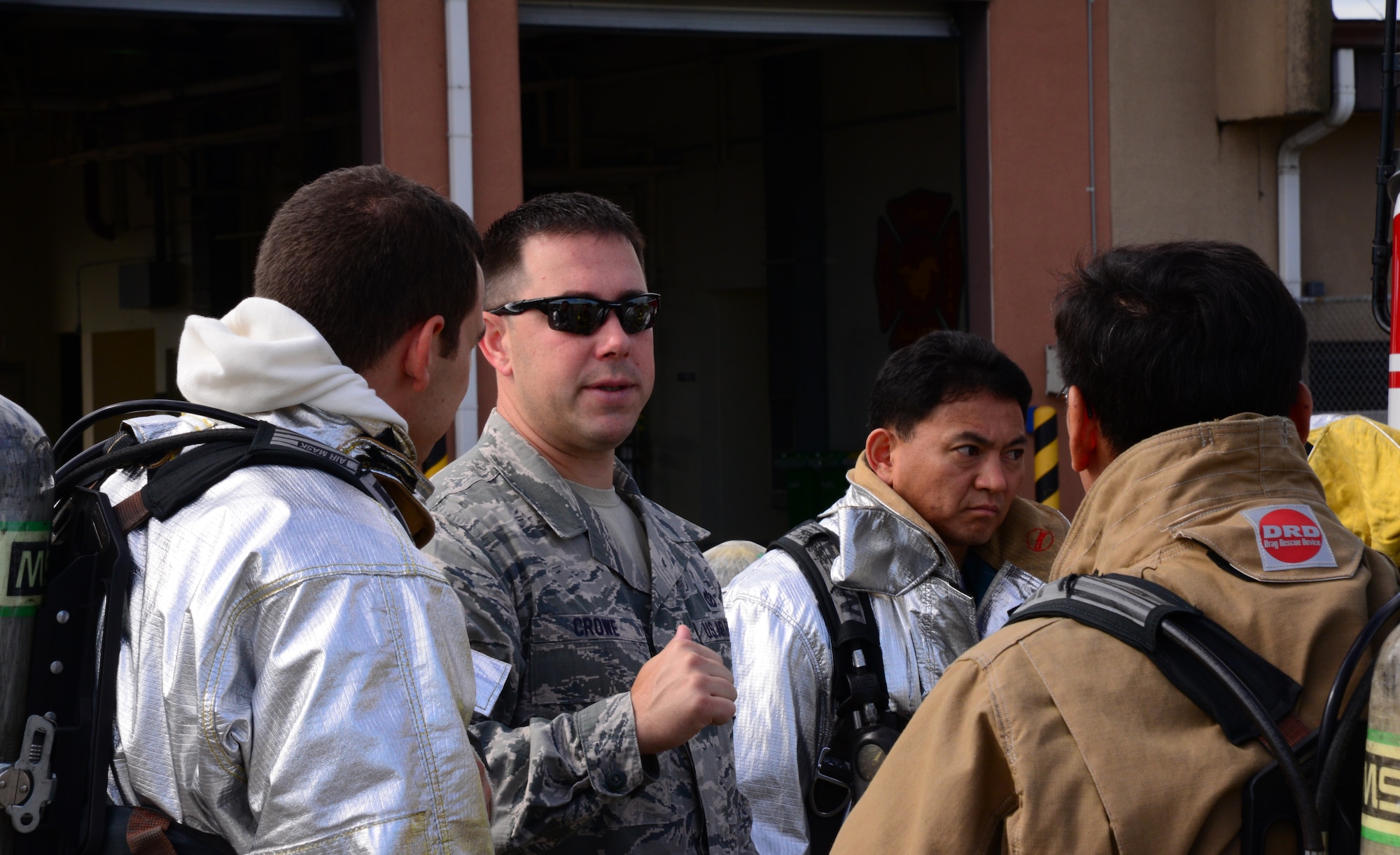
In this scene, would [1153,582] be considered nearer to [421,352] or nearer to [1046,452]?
[421,352]

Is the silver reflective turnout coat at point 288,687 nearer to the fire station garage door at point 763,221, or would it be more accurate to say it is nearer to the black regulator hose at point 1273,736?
the black regulator hose at point 1273,736

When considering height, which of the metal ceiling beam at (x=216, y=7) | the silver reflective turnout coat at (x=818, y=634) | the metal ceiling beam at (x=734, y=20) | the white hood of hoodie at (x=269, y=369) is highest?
the metal ceiling beam at (x=734, y=20)

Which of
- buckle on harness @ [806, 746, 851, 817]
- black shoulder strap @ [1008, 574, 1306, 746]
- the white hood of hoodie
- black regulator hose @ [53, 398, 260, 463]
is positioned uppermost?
the white hood of hoodie

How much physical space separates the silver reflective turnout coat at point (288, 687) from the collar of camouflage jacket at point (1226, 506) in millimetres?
810

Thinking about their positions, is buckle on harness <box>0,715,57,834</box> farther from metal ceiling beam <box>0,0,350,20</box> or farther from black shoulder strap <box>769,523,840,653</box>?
metal ceiling beam <box>0,0,350,20</box>

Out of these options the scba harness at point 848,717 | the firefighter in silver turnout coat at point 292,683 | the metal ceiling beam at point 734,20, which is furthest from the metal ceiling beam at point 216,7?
the firefighter in silver turnout coat at point 292,683

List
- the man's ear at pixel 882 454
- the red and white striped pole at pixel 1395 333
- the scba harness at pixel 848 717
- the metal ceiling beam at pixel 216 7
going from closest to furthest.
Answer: the scba harness at pixel 848 717
the man's ear at pixel 882 454
the red and white striped pole at pixel 1395 333
the metal ceiling beam at pixel 216 7

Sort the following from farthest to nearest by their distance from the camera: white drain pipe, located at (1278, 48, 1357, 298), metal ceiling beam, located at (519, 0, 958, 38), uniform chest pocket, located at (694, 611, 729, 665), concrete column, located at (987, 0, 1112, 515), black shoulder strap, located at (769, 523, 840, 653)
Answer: white drain pipe, located at (1278, 48, 1357, 298) → concrete column, located at (987, 0, 1112, 515) → metal ceiling beam, located at (519, 0, 958, 38) → black shoulder strap, located at (769, 523, 840, 653) → uniform chest pocket, located at (694, 611, 729, 665)

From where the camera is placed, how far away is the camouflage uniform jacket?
196cm

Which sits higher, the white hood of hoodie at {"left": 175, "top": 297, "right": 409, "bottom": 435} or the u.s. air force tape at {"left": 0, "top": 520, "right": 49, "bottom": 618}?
the white hood of hoodie at {"left": 175, "top": 297, "right": 409, "bottom": 435}

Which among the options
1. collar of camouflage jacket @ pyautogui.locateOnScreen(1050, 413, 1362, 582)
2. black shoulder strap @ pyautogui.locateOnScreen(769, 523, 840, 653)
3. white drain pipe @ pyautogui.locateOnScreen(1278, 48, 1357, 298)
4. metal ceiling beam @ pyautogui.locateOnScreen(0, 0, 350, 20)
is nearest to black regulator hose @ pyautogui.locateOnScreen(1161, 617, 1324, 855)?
collar of camouflage jacket @ pyautogui.locateOnScreen(1050, 413, 1362, 582)

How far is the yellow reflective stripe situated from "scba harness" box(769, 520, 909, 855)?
1316 mm

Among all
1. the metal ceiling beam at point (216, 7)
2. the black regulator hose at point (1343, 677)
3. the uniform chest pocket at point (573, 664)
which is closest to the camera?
the black regulator hose at point (1343, 677)

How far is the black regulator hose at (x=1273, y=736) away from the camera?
134cm
